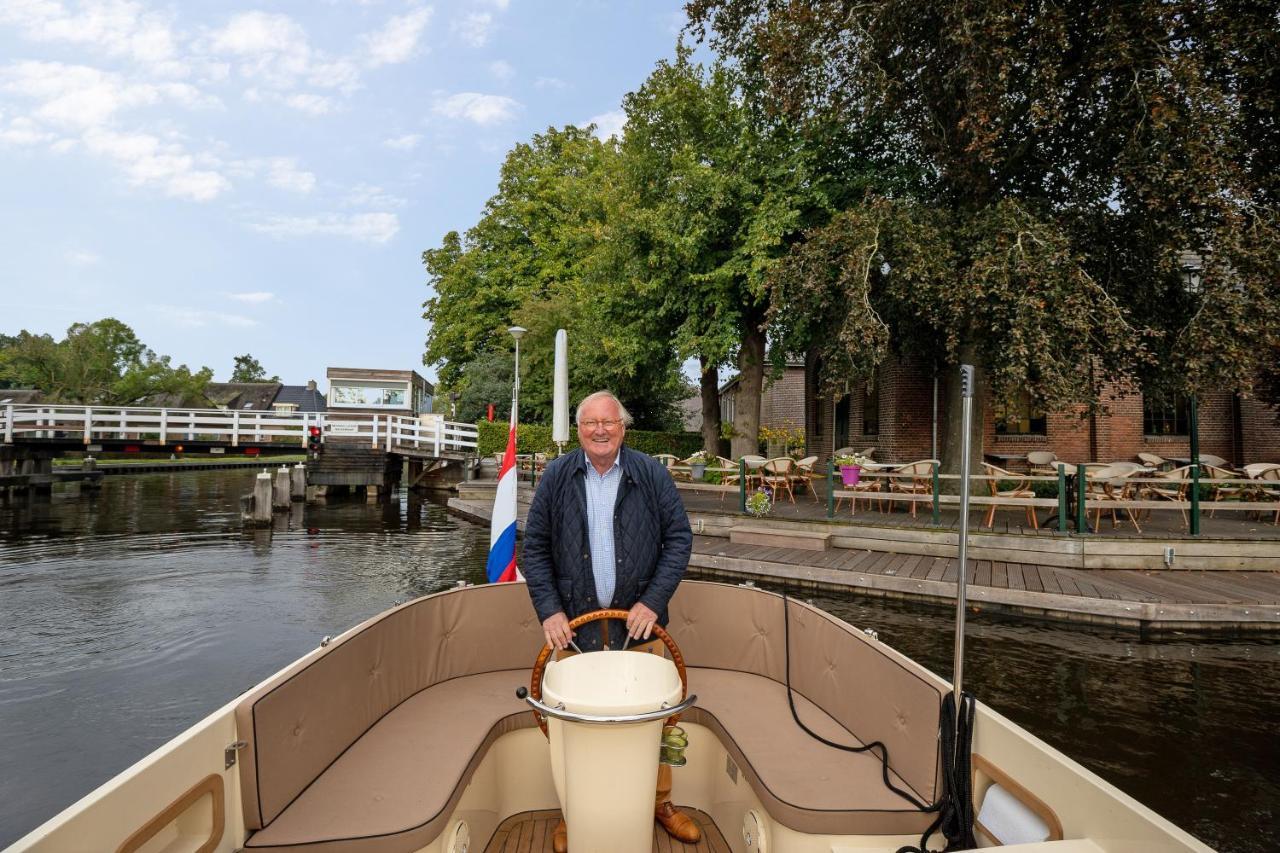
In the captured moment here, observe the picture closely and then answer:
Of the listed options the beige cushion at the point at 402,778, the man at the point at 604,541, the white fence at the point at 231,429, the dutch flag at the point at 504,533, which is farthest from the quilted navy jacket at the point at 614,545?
the white fence at the point at 231,429

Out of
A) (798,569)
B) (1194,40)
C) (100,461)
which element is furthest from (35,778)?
(100,461)

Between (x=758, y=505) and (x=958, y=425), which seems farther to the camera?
(x=958, y=425)

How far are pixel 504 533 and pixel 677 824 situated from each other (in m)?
2.83

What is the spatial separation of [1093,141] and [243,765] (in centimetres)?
1390

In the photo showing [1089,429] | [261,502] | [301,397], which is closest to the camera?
[261,502]

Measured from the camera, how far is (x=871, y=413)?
1856 centimetres

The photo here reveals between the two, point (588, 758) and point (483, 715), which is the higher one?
point (588, 758)

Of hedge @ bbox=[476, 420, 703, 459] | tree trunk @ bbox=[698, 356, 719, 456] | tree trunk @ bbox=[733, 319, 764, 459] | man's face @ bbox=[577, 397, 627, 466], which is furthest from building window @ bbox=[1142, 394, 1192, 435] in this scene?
man's face @ bbox=[577, 397, 627, 466]

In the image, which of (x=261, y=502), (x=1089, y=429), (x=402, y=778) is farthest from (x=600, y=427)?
(x=1089, y=429)

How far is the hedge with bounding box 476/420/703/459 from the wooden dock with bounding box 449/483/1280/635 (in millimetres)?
14661

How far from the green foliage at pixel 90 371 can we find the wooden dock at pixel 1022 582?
48.3m

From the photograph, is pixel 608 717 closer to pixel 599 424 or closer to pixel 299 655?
pixel 599 424

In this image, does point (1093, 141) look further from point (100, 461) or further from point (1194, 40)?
point (100, 461)

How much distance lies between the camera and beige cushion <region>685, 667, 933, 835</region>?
7.65 ft
